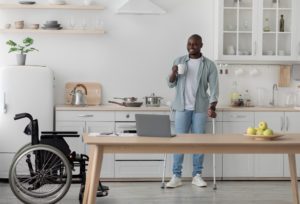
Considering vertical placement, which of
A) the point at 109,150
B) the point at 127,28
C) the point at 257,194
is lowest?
the point at 257,194

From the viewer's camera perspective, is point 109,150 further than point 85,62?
No

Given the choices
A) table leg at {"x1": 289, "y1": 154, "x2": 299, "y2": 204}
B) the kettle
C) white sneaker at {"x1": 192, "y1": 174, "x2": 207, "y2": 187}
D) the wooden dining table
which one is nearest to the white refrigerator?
the kettle

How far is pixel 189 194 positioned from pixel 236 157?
1081 mm

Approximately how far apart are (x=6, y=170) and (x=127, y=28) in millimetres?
2240

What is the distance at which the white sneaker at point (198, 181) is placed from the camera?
6316mm

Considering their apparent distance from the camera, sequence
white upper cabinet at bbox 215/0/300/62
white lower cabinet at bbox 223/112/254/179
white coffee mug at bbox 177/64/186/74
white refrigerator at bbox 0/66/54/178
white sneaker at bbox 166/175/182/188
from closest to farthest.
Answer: white coffee mug at bbox 177/64/186/74, white sneaker at bbox 166/175/182/188, white refrigerator at bbox 0/66/54/178, white lower cabinet at bbox 223/112/254/179, white upper cabinet at bbox 215/0/300/62

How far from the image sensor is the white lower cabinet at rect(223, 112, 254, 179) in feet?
22.0

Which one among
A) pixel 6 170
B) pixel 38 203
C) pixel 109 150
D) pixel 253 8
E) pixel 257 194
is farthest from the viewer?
pixel 253 8

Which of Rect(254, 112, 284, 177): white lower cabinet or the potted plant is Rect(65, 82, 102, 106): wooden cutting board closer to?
the potted plant

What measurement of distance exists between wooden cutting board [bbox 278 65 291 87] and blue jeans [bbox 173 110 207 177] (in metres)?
1.45

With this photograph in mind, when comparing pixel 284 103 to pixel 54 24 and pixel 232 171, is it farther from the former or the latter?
pixel 54 24

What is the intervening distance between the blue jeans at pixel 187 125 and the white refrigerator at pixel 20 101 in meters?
1.45

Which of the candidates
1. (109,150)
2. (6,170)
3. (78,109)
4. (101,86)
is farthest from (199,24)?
(109,150)

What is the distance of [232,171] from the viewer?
22.0 feet
